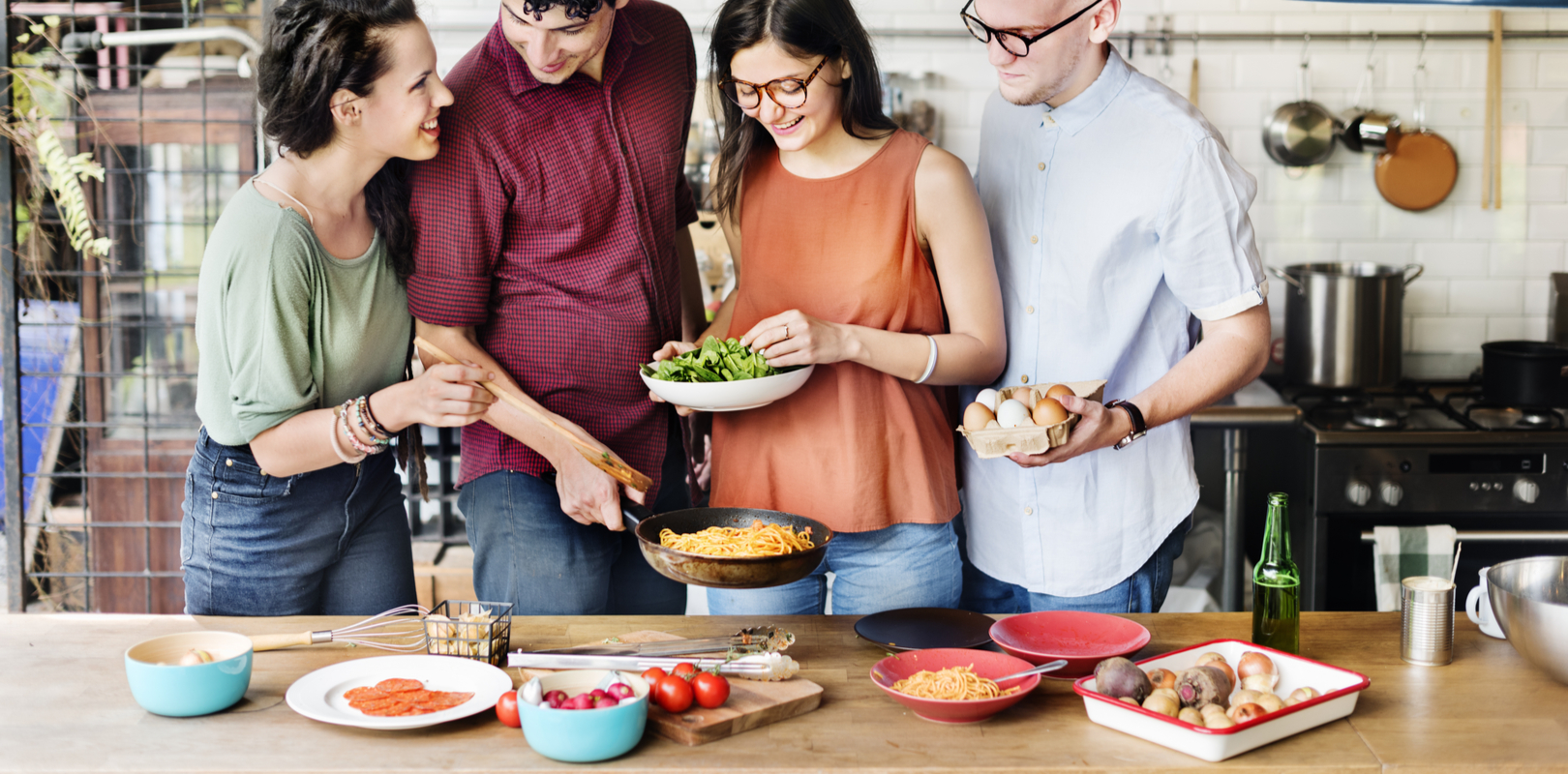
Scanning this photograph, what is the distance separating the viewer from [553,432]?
226cm

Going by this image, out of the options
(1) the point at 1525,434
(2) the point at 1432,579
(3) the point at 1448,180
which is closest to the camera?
(2) the point at 1432,579

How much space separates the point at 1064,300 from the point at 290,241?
4.57ft

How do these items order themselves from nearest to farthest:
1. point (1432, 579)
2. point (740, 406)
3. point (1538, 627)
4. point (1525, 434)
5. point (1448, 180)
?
point (1538, 627)
point (1432, 579)
point (740, 406)
point (1525, 434)
point (1448, 180)

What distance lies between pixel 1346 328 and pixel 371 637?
319 cm

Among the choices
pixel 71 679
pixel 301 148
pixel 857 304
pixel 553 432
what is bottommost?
pixel 71 679

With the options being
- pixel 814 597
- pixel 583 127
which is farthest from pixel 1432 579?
pixel 583 127

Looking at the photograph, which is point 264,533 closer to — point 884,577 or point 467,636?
point 467,636

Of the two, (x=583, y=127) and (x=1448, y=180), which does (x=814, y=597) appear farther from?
(x=1448, y=180)

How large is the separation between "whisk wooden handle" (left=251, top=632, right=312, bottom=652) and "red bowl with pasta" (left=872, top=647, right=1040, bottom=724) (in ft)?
2.93

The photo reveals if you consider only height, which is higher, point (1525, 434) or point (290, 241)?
point (290, 241)

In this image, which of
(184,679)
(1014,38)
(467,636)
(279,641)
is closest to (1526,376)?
(1014,38)

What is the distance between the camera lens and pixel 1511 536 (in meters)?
3.52

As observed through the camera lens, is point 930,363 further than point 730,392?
Yes

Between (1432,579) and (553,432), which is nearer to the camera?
(1432,579)
